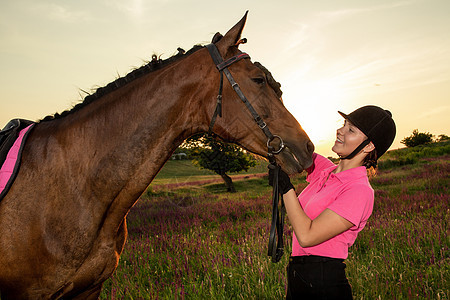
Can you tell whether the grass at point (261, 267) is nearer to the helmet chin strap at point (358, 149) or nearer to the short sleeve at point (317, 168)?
the short sleeve at point (317, 168)

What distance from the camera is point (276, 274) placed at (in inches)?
151

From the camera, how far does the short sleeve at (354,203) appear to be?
6.61ft

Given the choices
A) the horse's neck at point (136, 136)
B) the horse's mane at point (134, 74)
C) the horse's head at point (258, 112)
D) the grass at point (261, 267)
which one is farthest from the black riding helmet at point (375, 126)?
the grass at point (261, 267)

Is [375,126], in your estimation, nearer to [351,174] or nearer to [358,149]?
[358,149]

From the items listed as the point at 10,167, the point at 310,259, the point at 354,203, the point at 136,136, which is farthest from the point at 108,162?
the point at 354,203

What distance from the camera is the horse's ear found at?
7.21ft

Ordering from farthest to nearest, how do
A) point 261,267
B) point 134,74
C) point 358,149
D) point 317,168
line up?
point 261,267 → point 317,168 → point 134,74 → point 358,149

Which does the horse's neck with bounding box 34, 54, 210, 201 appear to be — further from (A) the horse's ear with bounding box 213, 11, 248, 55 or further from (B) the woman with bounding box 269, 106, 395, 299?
(B) the woman with bounding box 269, 106, 395, 299

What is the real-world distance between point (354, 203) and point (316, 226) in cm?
34

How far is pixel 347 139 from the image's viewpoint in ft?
7.73

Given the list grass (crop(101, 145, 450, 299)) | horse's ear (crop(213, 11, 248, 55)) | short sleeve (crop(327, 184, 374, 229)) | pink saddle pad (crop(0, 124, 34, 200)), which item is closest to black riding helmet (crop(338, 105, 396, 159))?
short sleeve (crop(327, 184, 374, 229))

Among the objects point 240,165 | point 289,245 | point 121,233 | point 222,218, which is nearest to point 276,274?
point 289,245

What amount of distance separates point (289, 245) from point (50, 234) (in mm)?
4122

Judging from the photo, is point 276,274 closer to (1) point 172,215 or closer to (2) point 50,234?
(2) point 50,234
